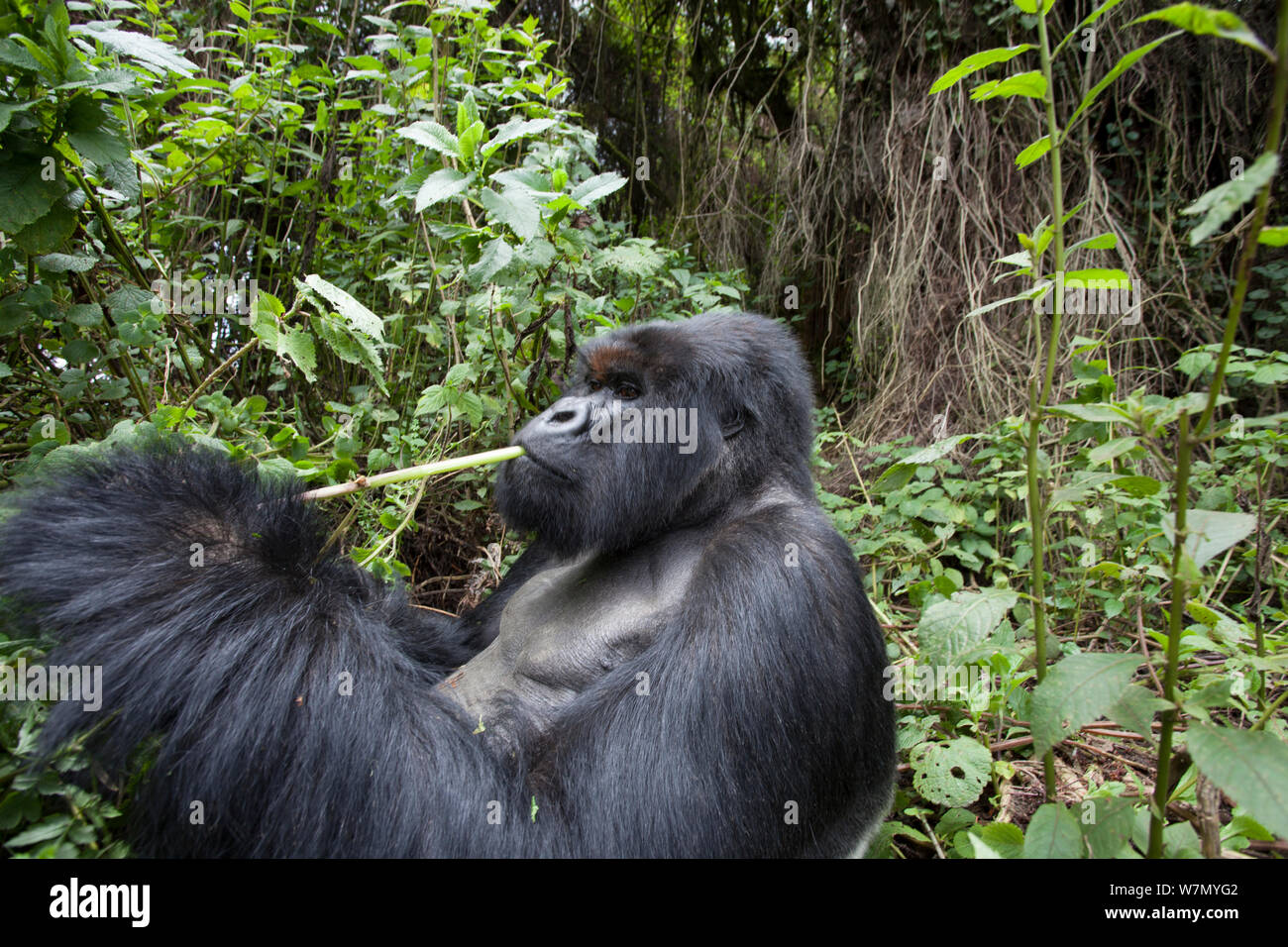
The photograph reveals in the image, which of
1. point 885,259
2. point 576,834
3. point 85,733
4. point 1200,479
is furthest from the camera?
point 885,259

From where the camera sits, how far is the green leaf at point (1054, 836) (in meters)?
1.64

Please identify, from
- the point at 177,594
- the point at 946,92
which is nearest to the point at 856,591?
the point at 177,594

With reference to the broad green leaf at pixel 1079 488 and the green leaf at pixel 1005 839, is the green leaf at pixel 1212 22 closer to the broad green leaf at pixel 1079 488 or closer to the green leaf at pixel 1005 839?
the broad green leaf at pixel 1079 488

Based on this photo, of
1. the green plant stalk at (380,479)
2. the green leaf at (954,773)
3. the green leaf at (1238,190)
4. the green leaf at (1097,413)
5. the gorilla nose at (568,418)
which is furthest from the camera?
the gorilla nose at (568,418)

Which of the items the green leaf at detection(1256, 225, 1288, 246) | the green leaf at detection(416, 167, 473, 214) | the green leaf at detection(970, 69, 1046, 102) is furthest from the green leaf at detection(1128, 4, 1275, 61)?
the green leaf at detection(416, 167, 473, 214)

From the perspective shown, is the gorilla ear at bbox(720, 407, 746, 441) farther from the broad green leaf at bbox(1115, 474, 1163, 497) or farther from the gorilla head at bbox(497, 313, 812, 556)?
the broad green leaf at bbox(1115, 474, 1163, 497)

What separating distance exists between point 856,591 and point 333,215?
11.2 feet

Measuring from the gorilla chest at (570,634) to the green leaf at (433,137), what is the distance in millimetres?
1431

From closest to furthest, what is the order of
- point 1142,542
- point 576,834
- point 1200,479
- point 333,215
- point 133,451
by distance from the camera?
1. point 576,834
2. point 133,451
3. point 1142,542
4. point 1200,479
5. point 333,215

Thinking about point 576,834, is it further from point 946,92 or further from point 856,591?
point 946,92

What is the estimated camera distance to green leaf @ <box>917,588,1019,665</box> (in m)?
1.78

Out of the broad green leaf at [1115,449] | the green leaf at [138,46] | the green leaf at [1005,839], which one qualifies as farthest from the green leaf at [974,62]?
the green leaf at [138,46]

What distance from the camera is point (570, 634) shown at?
2.50m

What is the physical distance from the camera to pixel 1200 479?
385cm
